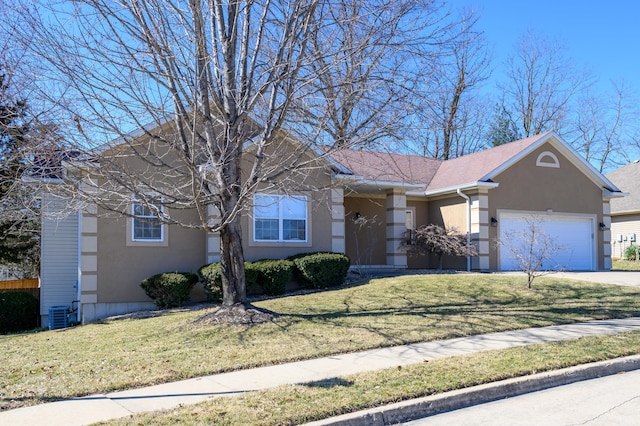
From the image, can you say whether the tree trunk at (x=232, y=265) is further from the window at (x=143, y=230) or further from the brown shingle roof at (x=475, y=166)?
the brown shingle roof at (x=475, y=166)

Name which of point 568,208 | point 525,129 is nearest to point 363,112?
point 568,208

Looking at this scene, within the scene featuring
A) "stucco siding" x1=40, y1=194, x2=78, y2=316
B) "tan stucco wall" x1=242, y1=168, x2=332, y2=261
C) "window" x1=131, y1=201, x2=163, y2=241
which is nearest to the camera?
"window" x1=131, y1=201, x2=163, y2=241

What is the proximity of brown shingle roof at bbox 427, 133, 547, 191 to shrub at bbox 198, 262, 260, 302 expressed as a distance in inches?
359

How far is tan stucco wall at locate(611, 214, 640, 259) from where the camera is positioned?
1211 inches

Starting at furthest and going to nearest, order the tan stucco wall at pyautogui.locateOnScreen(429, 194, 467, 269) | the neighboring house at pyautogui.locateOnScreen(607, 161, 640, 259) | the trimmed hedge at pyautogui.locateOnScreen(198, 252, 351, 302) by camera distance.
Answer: the neighboring house at pyautogui.locateOnScreen(607, 161, 640, 259)
the tan stucco wall at pyautogui.locateOnScreen(429, 194, 467, 269)
the trimmed hedge at pyautogui.locateOnScreen(198, 252, 351, 302)

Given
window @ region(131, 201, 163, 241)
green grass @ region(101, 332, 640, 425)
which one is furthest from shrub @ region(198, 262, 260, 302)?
green grass @ region(101, 332, 640, 425)

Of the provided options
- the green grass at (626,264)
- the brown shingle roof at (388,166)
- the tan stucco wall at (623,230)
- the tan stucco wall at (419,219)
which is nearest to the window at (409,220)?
the tan stucco wall at (419,219)

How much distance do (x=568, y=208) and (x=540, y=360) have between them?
15146 millimetres

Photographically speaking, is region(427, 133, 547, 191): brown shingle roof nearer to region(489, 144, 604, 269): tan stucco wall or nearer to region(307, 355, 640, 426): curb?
region(489, 144, 604, 269): tan stucco wall

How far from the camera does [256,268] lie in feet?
50.1

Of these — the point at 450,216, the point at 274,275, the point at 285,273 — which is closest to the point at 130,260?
the point at 274,275

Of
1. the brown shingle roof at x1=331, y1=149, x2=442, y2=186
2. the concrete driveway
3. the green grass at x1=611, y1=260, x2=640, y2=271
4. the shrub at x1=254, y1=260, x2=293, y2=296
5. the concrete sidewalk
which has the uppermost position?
the brown shingle roof at x1=331, y1=149, x2=442, y2=186

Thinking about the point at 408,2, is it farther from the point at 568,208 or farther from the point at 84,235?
the point at 568,208

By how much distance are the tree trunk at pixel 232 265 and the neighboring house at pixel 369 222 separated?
7.01ft
